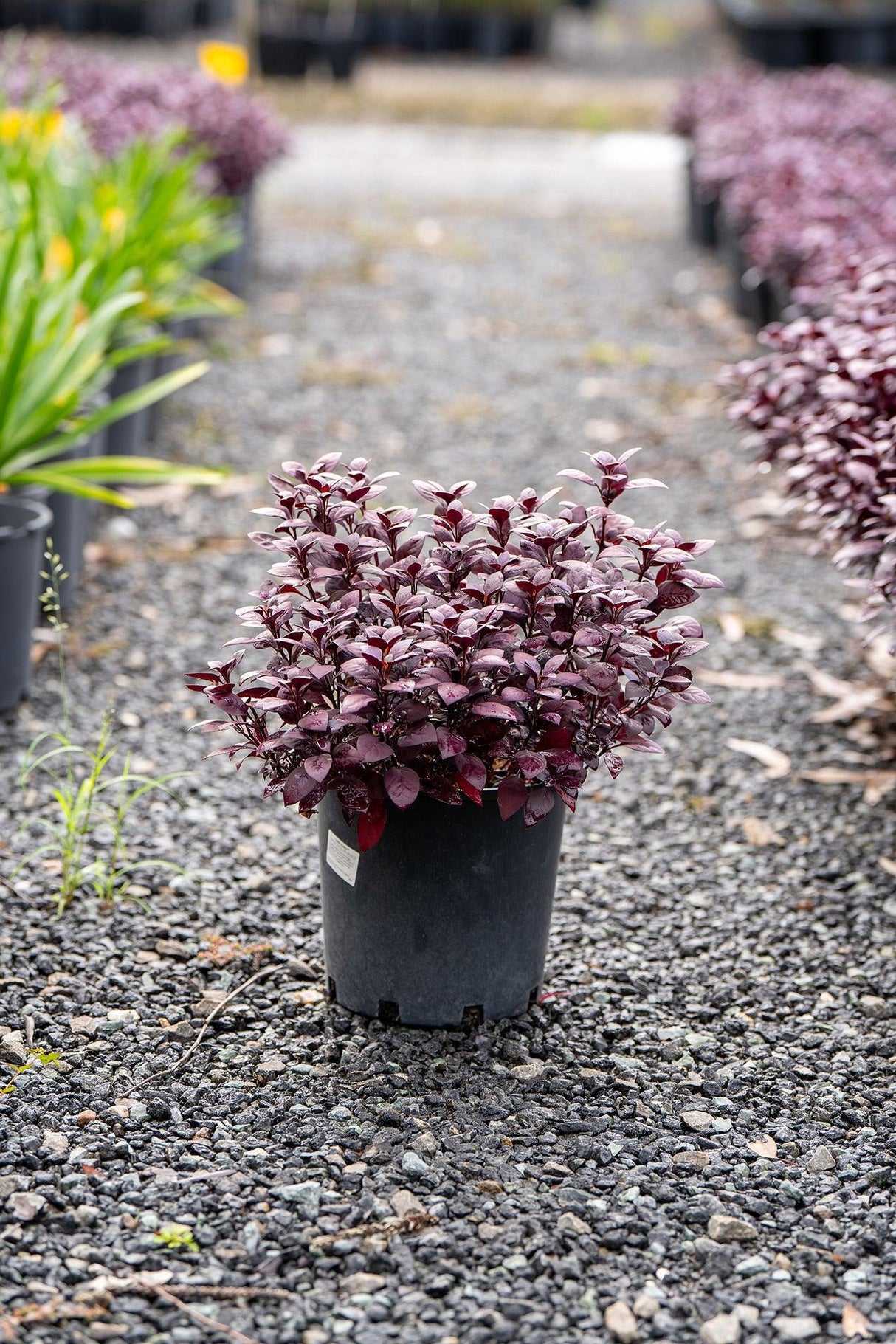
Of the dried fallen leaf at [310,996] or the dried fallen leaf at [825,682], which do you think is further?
the dried fallen leaf at [825,682]

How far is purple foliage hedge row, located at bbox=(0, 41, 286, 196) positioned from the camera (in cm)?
619

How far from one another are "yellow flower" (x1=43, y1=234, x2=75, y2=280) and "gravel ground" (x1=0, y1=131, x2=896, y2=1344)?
30.0 inches

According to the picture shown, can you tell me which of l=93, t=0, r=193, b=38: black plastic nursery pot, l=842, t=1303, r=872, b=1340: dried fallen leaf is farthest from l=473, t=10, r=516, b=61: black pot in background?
l=842, t=1303, r=872, b=1340: dried fallen leaf

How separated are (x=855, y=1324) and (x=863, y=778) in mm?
1450

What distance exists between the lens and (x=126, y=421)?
426 cm

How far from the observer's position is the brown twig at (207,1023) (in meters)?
2.01

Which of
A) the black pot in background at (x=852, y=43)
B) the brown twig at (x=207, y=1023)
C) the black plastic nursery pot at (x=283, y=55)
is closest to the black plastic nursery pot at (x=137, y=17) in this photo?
the black plastic nursery pot at (x=283, y=55)

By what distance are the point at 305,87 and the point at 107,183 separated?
10119 millimetres

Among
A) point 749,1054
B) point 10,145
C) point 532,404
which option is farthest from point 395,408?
point 749,1054

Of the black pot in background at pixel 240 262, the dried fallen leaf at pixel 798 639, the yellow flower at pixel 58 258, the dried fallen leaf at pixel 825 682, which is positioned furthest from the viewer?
the black pot in background at pixel 240 262

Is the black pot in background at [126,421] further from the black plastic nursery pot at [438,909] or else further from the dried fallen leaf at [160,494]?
the black plastic nursery pot at [438,909]

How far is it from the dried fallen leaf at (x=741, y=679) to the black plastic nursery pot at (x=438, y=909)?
1.30m

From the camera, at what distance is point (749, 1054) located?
83.8 inches

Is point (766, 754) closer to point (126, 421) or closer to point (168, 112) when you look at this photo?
point (126, 421)
